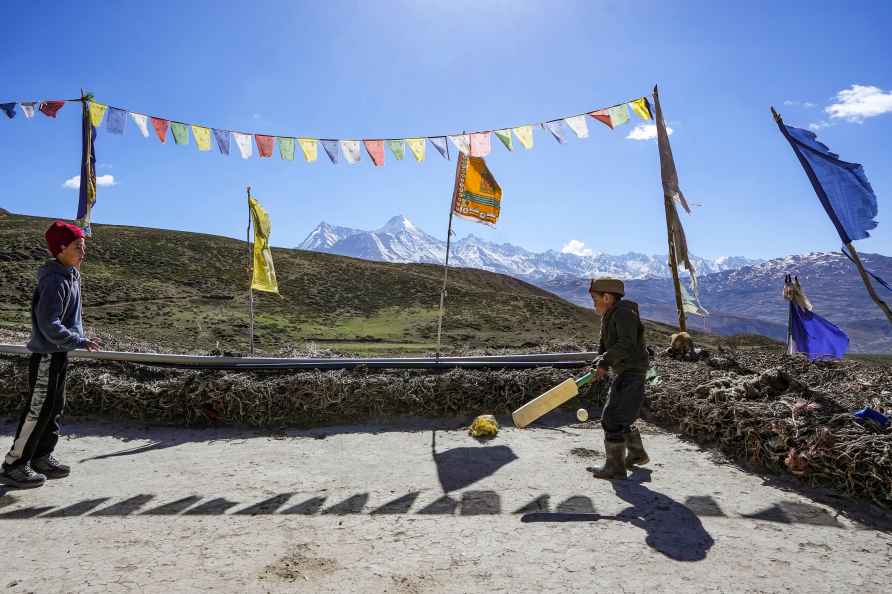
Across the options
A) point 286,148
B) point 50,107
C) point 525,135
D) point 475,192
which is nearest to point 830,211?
point 475,192

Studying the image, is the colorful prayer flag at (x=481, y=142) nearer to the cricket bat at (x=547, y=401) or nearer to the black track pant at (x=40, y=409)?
the cricket bat at (x=547, y=401)

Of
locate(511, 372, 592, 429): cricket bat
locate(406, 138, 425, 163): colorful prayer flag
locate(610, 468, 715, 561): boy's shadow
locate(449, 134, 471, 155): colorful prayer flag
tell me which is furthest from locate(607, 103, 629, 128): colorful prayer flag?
locate(610, 468, 715, 561): boy's shadow

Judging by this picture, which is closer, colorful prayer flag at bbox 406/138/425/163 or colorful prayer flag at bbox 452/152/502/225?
colorful prayer flag at bbox 452/152/502/225

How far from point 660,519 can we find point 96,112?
955 centimetres

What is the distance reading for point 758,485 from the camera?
14.5 ft

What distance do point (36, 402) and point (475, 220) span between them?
542cm

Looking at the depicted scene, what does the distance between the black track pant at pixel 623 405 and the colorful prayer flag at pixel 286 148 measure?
7255 millimetres

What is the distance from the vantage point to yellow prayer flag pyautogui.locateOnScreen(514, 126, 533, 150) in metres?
9.23

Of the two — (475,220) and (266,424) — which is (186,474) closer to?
(266,424)

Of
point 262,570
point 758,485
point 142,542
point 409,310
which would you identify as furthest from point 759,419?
point 409,310

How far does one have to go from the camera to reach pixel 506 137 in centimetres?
920

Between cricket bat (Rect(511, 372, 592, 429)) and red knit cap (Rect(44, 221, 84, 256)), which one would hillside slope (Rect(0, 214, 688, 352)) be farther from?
cricket bat (Rect(511, 372, 592, 429))

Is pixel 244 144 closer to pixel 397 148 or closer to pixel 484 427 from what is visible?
pixel 397 148

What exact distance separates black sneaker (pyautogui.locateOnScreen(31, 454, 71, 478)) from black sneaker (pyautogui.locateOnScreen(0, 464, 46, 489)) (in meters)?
0.23
